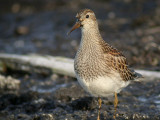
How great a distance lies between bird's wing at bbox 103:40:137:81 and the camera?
6441mm

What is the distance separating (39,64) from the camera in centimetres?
998

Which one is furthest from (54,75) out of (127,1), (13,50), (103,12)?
(127,1)

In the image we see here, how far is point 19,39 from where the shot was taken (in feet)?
49.6

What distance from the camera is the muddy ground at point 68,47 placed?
745cm

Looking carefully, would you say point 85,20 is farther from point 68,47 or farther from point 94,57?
point 68,47

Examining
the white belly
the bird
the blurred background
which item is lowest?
the white belly

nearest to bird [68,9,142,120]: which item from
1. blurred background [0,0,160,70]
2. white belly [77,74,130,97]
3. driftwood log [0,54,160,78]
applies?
white belly [77,74,130,97]

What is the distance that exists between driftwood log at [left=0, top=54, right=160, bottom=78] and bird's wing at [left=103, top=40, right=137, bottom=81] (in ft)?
8.47

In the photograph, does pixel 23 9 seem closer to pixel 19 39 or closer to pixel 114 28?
pixel 19 39

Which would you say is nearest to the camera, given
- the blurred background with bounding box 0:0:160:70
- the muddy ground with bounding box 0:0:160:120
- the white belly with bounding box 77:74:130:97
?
the white belly with bounding box 77:74:130:97

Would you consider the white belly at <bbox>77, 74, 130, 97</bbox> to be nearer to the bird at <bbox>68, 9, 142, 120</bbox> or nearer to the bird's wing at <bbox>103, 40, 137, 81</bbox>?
the bird at <bbox>68, 9, 142, 120</bbox>

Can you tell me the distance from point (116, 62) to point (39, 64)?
3989 mm

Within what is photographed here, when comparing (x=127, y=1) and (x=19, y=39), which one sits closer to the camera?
(x=19, y=39)

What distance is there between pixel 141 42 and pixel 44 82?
4.47 meters
